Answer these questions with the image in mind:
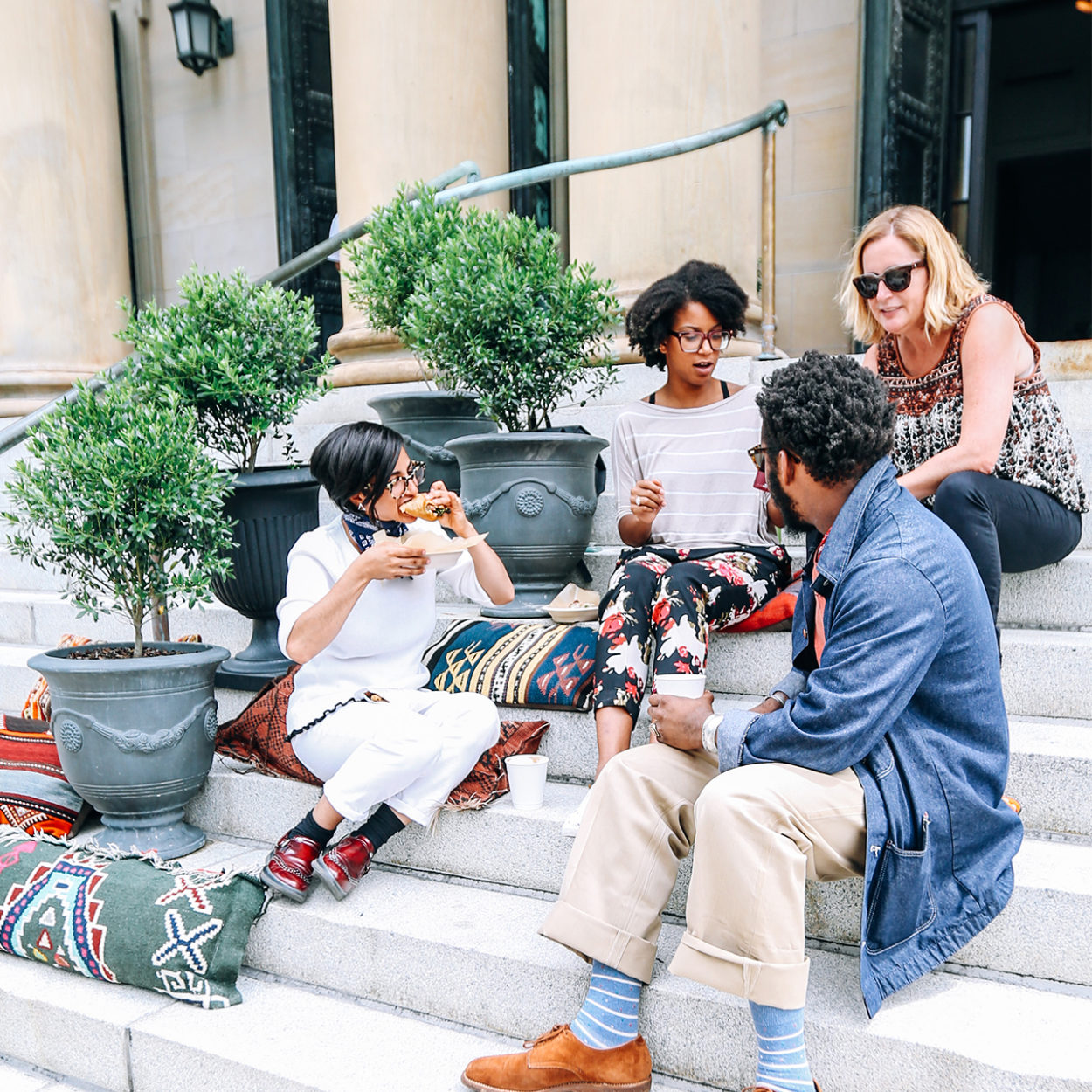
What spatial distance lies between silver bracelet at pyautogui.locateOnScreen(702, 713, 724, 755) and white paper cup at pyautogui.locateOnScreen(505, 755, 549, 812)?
0.69 m

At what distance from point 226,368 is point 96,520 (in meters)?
0.68

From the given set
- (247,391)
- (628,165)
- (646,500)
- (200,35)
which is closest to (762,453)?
A: (646,500)

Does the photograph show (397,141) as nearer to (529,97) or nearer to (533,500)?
(529,97)

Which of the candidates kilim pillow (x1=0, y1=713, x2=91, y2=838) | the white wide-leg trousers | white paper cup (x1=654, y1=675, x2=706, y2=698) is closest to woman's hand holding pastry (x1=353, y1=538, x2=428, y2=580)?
the white wide-leg trousers

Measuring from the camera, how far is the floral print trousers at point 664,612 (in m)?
2.55

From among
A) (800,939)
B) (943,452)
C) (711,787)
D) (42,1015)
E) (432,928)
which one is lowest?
(42,1015)

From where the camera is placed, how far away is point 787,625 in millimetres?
2936

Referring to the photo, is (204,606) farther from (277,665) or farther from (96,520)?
(96,520)

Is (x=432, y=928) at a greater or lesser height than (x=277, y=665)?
lesser

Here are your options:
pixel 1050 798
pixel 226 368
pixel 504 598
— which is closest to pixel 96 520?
pixel 226 368

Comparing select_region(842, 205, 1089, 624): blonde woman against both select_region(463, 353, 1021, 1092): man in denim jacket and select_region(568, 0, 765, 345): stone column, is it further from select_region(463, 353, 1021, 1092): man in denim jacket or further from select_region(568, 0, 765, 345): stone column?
select_region(568, 0, 765, 345): stone column

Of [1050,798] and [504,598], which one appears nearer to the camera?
[1050,798]

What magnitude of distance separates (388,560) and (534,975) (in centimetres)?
105

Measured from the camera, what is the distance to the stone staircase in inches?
72.7
